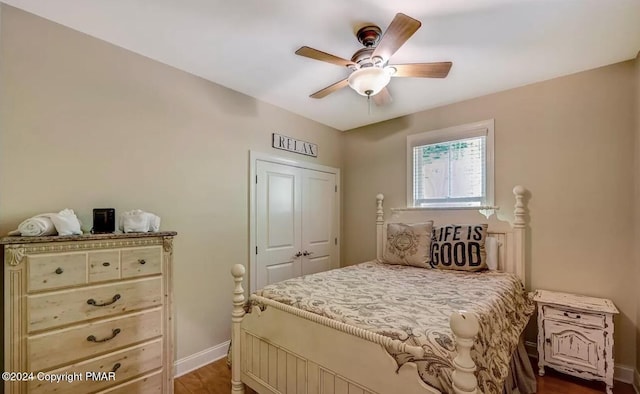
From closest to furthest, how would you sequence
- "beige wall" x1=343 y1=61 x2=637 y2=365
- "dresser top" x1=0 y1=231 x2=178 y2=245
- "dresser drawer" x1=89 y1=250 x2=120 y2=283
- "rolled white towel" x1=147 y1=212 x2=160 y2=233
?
"dresser top" x1=0 y1=231 x2=178 y2=245 < "dresser drawer" x1=89 y1=250 x2=120 y2=283 < "rolled white towel" x1=147 y1=212 x2=160 y2=233 < "beige wall" x1=343 y1=61 x2=637 y2=365

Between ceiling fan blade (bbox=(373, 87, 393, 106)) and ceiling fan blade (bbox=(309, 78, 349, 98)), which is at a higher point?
ceiling fan blade (bbox=(309, 78, 349, 98))

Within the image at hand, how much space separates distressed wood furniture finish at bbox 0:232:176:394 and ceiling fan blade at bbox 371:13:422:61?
1.79 m

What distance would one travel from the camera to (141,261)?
1.77 meters

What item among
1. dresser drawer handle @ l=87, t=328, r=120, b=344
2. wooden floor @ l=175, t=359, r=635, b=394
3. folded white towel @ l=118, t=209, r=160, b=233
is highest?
folded white towel @ l=118, t=209, r=160, b=233

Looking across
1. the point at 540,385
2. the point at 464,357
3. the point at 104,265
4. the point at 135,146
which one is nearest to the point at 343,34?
the point at 135,146

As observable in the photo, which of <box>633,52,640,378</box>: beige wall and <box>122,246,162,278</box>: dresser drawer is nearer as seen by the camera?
<box>122,246,162,278</box>: dresser drawer

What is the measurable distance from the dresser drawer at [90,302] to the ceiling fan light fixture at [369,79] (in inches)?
71.0

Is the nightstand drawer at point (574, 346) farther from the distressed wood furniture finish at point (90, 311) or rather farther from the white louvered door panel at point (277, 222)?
the distressed wood furniture finish at point (90, 311)

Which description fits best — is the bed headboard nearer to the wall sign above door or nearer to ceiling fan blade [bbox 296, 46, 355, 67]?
the wall sign above door

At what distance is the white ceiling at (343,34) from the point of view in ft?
5.57

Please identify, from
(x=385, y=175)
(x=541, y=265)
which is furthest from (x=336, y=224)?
(x=541, y=265)

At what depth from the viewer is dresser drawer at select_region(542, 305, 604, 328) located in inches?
82.5

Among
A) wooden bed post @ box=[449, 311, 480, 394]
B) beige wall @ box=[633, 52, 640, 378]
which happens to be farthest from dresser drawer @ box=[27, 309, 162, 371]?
beige wall @ box=[633, 52, 640, 378]

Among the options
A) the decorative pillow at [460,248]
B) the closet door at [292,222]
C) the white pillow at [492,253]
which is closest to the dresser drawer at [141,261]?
Answer: the closet door at [292,222]
